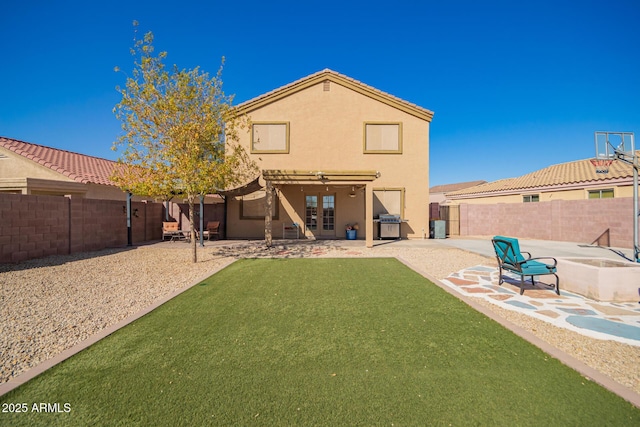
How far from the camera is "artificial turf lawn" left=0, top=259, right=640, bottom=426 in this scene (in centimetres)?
232

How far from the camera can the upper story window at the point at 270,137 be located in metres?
14.7

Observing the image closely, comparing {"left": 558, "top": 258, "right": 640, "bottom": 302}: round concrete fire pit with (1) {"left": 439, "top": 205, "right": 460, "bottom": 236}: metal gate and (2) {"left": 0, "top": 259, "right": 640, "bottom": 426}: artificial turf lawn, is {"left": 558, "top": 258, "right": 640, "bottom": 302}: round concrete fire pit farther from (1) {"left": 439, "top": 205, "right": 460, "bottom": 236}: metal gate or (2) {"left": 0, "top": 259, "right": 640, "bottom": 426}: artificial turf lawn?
(1) {"left": 439, "top": 205, "right": 460, "bottom": 236}: metal gate

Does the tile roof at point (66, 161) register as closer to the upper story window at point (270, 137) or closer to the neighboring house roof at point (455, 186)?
the upper story window at point (270, 137)

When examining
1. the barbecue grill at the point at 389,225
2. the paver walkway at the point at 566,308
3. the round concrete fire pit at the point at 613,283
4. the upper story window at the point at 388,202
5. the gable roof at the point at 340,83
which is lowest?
the paver walkway at the point at 566,308

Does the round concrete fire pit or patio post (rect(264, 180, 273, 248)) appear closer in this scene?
the round concrete fire pit

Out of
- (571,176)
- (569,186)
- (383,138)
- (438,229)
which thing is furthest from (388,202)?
(571,176)

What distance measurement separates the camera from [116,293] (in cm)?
568

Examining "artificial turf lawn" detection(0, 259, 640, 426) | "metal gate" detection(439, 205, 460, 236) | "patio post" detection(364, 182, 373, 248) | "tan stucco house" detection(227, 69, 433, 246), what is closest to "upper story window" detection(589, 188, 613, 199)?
"metal gate" detection(439, 205, 460, 236)

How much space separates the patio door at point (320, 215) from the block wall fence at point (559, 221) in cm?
850

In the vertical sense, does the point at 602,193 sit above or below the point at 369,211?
above

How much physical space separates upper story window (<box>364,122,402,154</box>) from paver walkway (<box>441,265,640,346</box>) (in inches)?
376

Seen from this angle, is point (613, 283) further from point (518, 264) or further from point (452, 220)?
point (452, 220)

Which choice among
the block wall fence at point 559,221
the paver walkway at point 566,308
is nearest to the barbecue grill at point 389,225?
the block wall fence at point 559,221

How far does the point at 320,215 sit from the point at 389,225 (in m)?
3.69
